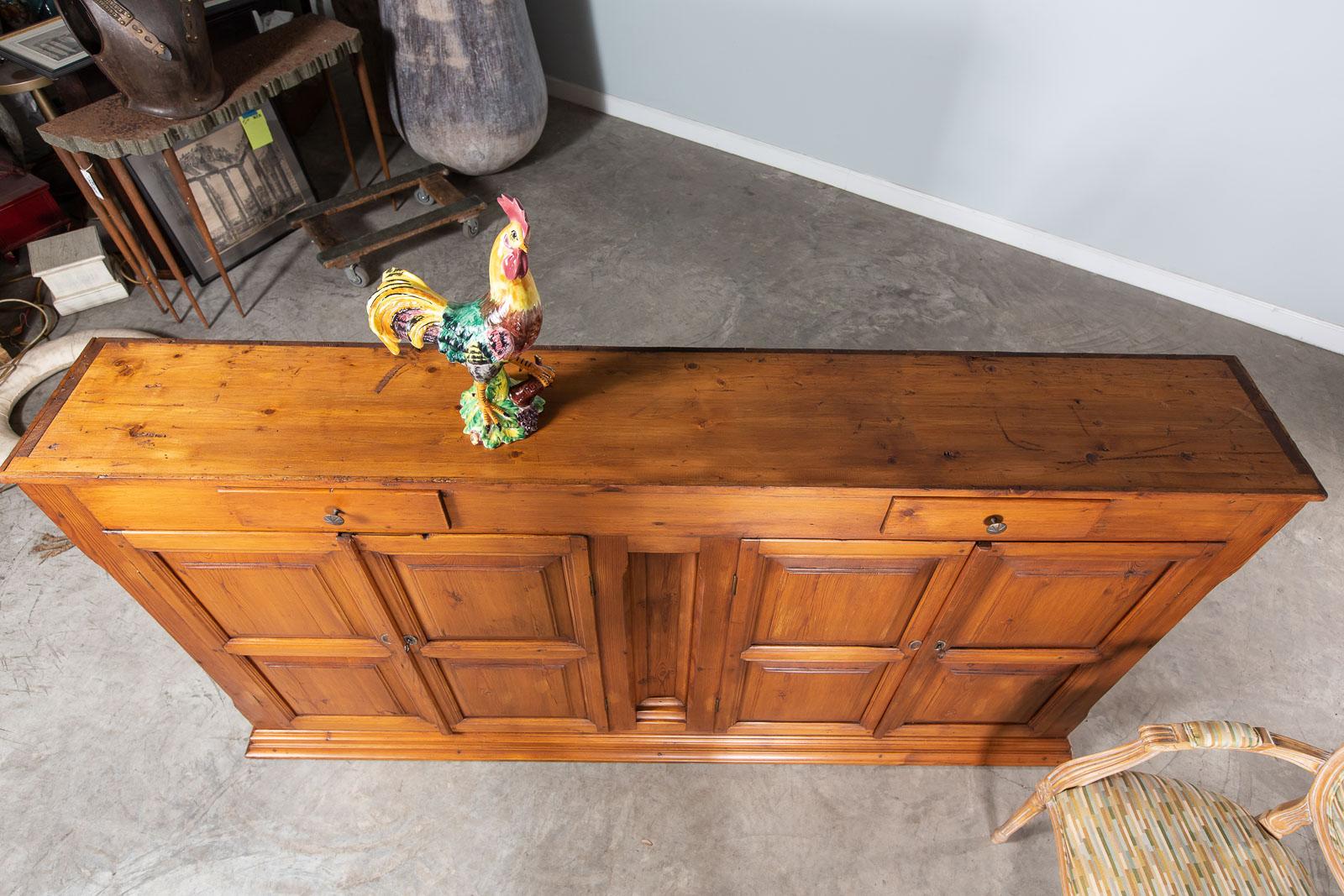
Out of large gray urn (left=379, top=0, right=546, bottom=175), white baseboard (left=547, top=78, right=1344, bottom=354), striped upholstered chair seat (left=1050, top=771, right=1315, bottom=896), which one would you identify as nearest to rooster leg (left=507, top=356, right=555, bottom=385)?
striped upholstered chair seat (left=1050, top=771, right=1315, bottom=896)

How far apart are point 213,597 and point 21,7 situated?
11.0 feet

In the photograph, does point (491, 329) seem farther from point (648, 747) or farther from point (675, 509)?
point (648, 747)

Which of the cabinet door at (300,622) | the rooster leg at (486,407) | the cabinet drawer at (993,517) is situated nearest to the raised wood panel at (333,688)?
the cabinet door at (300,622)

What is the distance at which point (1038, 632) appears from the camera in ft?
5.48

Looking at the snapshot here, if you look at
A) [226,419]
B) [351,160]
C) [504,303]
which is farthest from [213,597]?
[351,160]

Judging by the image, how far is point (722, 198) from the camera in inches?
151

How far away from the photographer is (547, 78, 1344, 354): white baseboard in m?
3.32

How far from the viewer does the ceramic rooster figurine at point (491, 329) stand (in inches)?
47.3

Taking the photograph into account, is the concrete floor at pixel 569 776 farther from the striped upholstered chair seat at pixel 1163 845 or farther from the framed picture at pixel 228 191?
the striped upholstered chair seat at pixel 1163 845

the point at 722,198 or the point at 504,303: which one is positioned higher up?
the point at 504,303

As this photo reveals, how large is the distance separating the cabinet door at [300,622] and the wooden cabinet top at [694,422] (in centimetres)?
20

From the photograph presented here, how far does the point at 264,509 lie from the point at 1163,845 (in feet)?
6.02

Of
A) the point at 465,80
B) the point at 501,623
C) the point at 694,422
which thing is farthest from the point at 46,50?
the point at 694,422

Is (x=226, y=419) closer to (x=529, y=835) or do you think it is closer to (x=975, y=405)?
(x=529, y=835)
